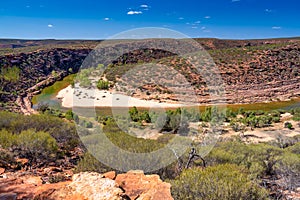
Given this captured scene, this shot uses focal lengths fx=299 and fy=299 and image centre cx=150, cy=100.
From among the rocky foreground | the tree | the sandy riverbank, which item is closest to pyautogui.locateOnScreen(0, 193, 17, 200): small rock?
the rocky foreground

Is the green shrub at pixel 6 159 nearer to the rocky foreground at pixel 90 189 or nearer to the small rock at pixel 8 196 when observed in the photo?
the rocky foreground at pixel 90 189

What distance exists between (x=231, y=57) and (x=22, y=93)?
49.9 m

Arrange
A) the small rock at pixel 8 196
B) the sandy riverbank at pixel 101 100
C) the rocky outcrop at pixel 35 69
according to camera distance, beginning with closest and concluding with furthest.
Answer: the small rock at pixel 8 196, the sandy riverbank at pixel 101 100, the rocky outcrop at pixel 35 69

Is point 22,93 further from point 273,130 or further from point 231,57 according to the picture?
point 273,130

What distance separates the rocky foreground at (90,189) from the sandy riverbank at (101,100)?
4058 centimetres

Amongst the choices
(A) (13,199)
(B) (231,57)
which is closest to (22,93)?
(B) (231,57)

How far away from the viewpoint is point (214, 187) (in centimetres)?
784

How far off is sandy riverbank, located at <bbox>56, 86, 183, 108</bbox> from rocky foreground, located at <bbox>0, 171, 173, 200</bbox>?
133 ft

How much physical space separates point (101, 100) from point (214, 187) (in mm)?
49334

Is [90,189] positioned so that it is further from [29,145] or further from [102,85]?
[102,85]

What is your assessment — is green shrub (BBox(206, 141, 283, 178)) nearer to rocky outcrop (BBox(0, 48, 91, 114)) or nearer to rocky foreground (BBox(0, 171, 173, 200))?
rocky foreground (BBox(0, 171, 173, 200))

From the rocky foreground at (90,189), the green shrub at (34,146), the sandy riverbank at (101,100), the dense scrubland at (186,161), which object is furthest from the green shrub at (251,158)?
the sandy riverbank at (101,100)

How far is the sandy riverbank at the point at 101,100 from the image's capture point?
171 ft

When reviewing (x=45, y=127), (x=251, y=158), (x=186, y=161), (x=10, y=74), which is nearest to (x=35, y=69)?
(x=10, y=74)
